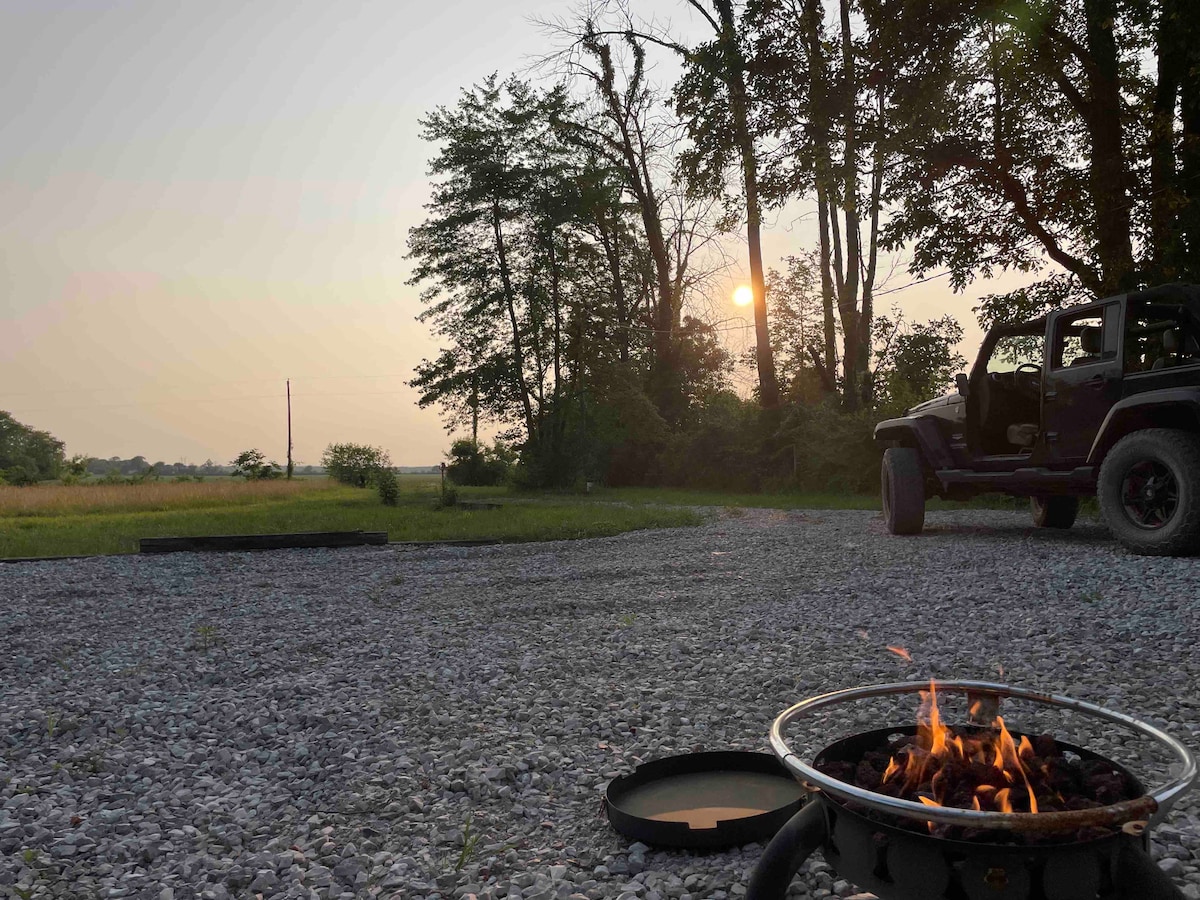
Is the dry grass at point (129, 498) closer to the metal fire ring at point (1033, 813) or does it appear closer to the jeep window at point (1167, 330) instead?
the jeep window at point (1167, 330)

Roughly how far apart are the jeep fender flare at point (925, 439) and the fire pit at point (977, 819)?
279 inches

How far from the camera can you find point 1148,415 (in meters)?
6.74

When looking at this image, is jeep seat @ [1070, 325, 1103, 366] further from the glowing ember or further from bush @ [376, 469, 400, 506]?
bush @ [376, 469, 400, 506]

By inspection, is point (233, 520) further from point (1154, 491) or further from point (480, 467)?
point (480, 467)

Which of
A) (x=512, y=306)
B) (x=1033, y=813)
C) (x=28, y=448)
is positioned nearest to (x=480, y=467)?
(x=512, y=306)

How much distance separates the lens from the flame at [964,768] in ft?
5.38

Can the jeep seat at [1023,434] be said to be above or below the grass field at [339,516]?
Answer: above

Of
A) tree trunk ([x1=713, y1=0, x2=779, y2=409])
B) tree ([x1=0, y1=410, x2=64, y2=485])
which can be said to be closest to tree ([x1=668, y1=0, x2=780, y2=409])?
tree trunk ([x1=713, y1=0, x2=779, y2=409])

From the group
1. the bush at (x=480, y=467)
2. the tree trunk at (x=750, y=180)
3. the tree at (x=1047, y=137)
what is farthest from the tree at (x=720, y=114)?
the bush at (x=480, y=467)

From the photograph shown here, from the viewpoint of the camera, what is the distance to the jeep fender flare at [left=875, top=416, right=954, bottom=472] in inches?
336

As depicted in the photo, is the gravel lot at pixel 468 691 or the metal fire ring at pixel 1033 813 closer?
the metal fire ring at pixel 1033 813

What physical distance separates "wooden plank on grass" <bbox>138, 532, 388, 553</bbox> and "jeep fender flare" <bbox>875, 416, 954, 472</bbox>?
20.9 ft

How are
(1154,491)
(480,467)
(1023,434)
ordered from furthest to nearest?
(480,467), (1023,434), (1154,491)

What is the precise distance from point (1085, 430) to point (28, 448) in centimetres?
7333
